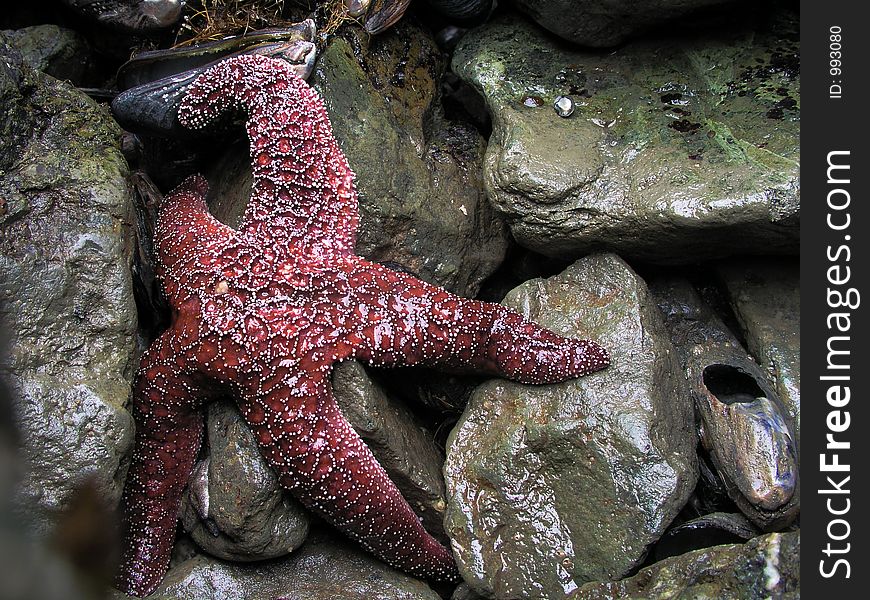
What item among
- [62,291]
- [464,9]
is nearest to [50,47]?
[62,291]

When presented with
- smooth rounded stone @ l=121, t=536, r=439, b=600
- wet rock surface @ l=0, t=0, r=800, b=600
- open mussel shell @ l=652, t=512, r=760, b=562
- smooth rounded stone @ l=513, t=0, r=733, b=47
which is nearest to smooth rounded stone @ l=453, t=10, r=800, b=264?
wet rock surface @ l=0, t=0, r=800, b=600

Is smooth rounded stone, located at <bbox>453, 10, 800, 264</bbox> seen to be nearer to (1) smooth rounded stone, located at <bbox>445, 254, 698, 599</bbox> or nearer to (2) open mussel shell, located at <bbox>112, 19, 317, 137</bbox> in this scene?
(1) smooth rounded stone, located at <bbox>445, 254, 698, 599</bbox>

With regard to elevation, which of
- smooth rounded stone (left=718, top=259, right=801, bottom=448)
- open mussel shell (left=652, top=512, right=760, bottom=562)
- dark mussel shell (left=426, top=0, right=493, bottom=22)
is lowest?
open mussel shell (left=652, top=512, right=760, bottom=562)

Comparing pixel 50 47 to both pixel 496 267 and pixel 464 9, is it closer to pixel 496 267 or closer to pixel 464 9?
pixel 464 9

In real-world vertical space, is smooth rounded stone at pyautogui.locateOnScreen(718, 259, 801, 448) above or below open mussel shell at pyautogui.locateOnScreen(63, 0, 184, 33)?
below

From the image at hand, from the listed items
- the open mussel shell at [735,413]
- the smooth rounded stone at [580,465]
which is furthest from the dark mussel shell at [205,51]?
the open mussel shell at [735,413]
